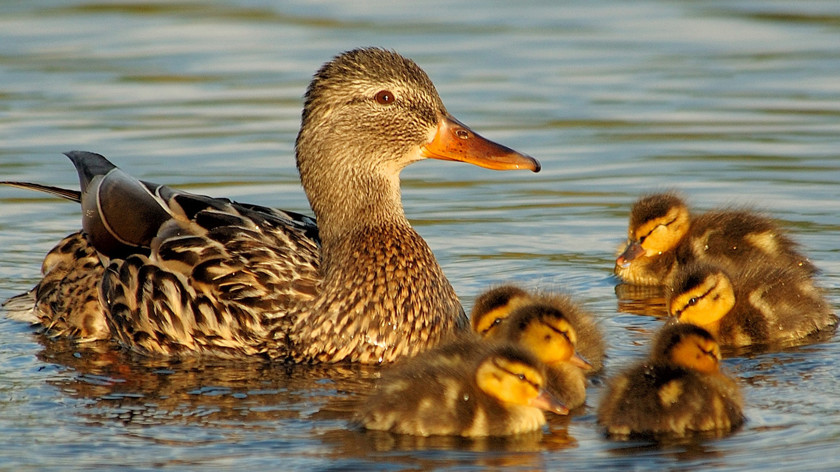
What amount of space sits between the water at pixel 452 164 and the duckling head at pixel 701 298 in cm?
27

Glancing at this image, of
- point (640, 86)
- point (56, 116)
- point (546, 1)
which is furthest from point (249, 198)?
point (546, 1)

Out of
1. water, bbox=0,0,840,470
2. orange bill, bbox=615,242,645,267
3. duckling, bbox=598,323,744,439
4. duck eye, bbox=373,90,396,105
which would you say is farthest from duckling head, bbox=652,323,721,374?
orange bill, bbox=615,242,645,267

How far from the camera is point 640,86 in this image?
12.1 meters

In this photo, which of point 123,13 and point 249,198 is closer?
point 249,198

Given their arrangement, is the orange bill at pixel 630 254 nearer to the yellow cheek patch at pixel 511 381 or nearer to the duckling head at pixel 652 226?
the duckling head at pixel 652 226

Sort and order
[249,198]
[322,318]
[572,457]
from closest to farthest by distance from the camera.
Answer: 1. [572,457]
2. [322,318]
3. [249,198]

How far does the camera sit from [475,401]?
5969mm

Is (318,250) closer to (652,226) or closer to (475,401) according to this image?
(475,401)

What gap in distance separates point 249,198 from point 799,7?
6.36 m

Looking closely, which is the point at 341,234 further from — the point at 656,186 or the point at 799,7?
the point at 799,7

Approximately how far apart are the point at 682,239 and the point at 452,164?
8.65 ft

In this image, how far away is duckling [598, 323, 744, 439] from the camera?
5.91 metres

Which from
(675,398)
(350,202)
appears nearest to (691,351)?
(675,398)

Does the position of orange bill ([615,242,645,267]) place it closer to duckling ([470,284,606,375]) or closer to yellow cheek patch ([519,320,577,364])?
duckling ([470,284,606,375])
